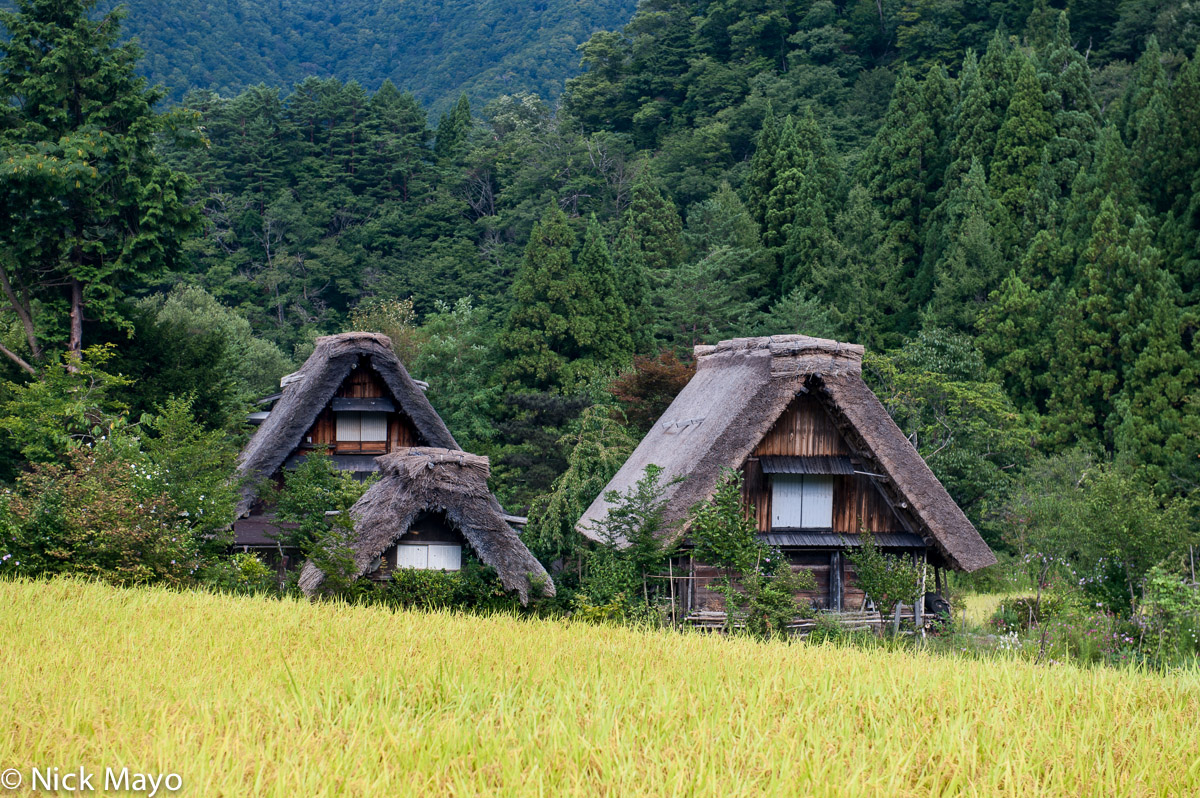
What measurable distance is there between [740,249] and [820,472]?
2390cm

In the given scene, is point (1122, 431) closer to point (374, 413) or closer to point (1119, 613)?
point (1119, 613)

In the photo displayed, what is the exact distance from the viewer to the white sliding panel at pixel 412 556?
15375 millimetres

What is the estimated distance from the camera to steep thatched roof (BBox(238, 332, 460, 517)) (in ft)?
65.1

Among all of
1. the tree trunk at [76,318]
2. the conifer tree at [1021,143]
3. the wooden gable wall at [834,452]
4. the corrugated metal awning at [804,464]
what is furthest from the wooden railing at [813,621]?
the conifer tree at [1021,143]

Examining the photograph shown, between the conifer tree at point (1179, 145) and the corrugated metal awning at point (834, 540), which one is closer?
the corrugated metal awning at point (834, 540)

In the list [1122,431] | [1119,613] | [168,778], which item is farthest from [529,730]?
[1122,431]

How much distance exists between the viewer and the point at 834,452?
1559cm

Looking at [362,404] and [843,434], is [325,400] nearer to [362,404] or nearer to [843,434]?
[362,404]

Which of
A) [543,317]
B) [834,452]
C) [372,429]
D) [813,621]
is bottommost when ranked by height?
[813,621]

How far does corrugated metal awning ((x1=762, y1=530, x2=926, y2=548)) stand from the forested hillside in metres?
2.72

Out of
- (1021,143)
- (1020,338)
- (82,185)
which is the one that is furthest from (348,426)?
(1021,143)

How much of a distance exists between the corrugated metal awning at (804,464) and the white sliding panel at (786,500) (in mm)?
260

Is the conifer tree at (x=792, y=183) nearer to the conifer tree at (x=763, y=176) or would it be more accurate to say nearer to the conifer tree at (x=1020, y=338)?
the conifer tree at (x=763, y=176)

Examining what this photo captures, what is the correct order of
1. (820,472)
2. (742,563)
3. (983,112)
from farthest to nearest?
1. (983,112)
2. (820,472)
3. (742,563)
